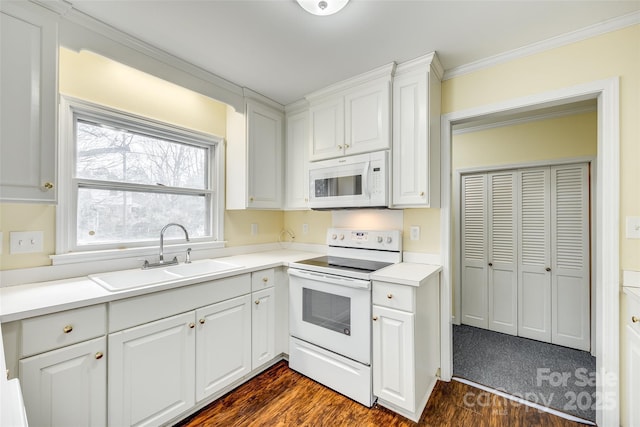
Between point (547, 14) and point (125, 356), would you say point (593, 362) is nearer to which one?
point (547, 14)

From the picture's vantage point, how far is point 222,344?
6.36ft

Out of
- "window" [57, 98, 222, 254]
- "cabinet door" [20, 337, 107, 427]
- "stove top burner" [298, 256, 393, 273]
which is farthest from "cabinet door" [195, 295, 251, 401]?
"window" [57, 98, 222, 254]

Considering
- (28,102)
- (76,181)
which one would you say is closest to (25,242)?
(76,181)

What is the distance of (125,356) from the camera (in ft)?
4.85

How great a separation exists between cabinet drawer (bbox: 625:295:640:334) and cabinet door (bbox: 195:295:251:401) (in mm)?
2287

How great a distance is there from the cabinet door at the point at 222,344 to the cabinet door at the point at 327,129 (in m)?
1.38

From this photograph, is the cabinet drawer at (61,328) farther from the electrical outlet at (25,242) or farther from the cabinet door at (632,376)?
the cabinet door at (632,376)

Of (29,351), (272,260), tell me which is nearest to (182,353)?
(29,351)

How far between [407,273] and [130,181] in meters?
2.17

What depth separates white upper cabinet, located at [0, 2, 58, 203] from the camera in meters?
1.31

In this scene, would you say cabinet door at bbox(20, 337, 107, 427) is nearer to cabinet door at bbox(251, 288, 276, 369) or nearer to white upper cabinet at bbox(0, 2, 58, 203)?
white upper cabinet at bbox(0, 2, 58, 203)

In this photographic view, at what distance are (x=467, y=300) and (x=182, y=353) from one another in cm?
305

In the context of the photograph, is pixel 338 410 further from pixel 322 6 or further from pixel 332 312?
pixel 322 6

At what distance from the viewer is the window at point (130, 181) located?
1833 mm
